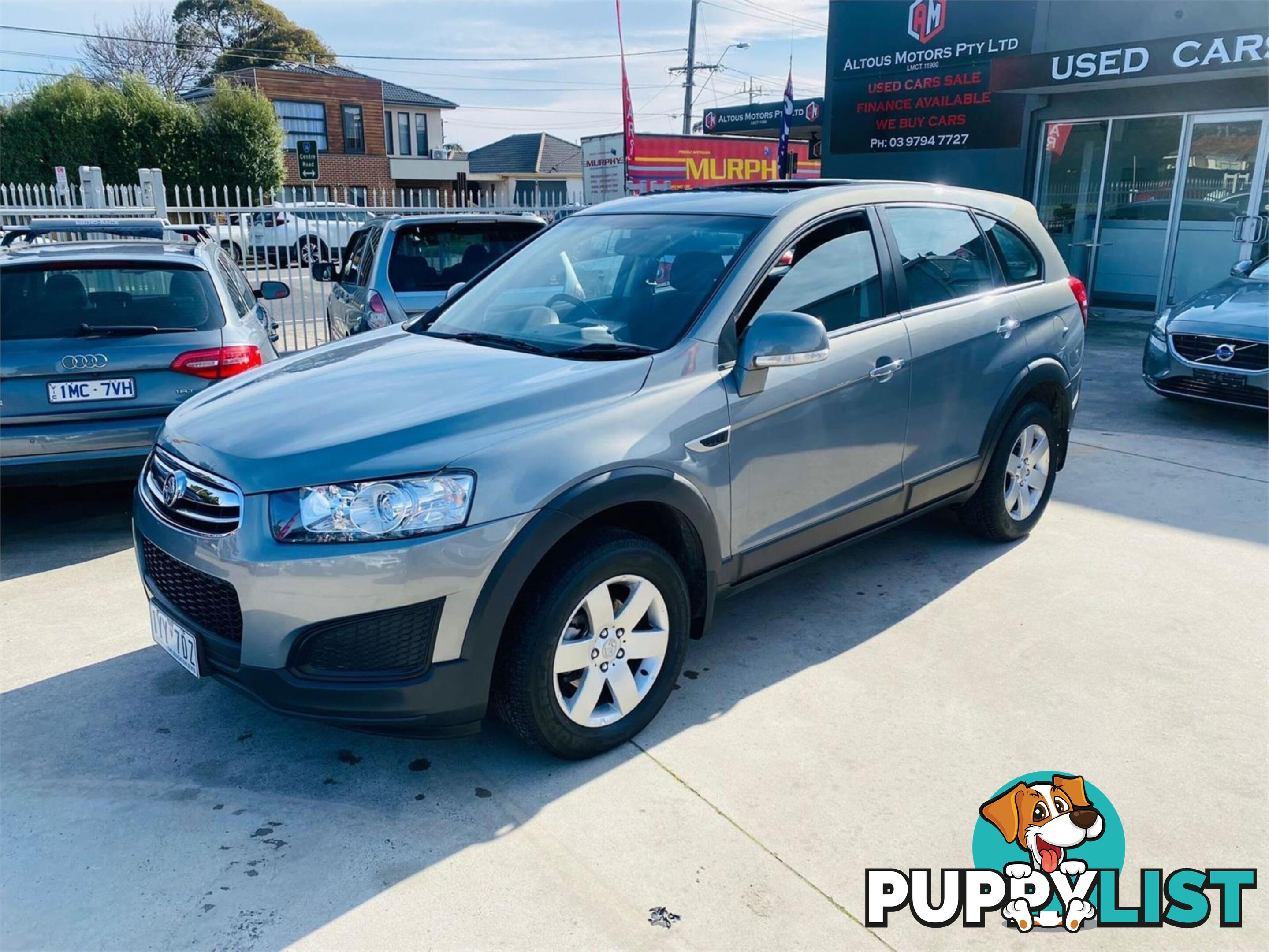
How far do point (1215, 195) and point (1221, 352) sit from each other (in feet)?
22.0

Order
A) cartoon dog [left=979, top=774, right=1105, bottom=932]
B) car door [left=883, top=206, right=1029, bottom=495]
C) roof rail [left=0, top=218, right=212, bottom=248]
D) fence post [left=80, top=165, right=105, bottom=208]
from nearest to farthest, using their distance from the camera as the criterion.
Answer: cartoon dog [left=979, top=774, right=1105, bottom=932]
car door [left=883, top=206, right=1029, bottom=495]
roof rail [left=0, top=218, right=212, bottom=248]
fence post [left=80, top=165, right=105, bottom=208]

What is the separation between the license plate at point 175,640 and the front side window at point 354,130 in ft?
142

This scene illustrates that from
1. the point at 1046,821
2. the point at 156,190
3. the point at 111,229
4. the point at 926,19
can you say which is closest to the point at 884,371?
the point at 1046,821

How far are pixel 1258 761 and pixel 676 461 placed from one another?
6.96 ft

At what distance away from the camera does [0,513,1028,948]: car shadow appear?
249 cm

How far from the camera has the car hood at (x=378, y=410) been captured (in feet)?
8.90

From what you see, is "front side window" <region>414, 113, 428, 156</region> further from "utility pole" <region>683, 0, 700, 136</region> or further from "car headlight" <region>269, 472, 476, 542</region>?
"car headlight" <region>269, 472, 476, 542</region>

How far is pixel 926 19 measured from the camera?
617 inches

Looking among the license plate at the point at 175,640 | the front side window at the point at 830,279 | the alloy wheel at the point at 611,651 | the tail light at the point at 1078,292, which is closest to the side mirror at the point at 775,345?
the front side window at the point at 830,279

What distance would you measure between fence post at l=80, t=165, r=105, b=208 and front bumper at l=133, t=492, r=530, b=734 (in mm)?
11334

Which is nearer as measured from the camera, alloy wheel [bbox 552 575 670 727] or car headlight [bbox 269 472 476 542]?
car headlight [bbox 269 472 476 542]

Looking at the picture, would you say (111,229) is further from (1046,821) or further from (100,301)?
(1046,821)

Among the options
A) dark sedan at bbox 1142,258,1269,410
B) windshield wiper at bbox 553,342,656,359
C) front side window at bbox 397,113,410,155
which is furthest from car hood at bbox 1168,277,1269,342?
front side window at bbox 397,113,410,155

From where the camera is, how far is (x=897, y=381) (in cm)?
393
